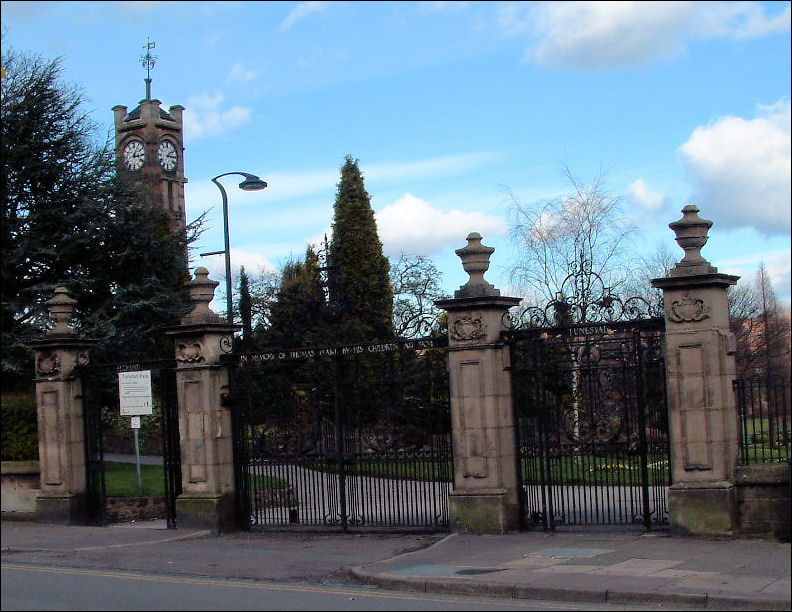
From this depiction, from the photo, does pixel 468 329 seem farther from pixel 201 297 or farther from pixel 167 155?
pixel 167 155

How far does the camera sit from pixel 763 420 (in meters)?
12.9

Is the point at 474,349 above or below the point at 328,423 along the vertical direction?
above

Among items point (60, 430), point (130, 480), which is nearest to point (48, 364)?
point (60, 430)

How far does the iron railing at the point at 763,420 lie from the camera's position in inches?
495

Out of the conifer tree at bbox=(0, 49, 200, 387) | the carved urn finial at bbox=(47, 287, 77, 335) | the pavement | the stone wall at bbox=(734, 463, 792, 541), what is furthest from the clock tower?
the stone wall at bbox=(734, 463, 792, 541)

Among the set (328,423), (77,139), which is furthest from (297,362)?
(77,139)

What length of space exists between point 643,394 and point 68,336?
9935 millimetres

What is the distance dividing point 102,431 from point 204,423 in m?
2.88

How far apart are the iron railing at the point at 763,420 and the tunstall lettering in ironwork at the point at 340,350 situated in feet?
13.4

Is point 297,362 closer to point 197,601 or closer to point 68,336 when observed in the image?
point 68,336

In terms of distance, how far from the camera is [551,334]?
14.1 metres

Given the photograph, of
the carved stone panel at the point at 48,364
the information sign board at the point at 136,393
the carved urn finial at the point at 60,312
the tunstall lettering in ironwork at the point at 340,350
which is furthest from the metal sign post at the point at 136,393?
the tunstall lettering in ironwork at the point at 340,350

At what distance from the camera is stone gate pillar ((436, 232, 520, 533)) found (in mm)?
14219

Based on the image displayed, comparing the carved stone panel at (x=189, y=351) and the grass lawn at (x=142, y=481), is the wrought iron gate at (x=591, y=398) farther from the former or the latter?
the carved stone panel at (x=189, y=351)
